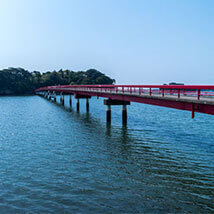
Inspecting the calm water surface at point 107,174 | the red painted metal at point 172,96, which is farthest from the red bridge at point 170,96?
the calm water surface at point 107,174

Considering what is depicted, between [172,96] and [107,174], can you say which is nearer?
[107,174]

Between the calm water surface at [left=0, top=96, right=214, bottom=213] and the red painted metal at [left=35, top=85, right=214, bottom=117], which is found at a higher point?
the red painted metal at [left=35, top=85, right=214, bottom=117]

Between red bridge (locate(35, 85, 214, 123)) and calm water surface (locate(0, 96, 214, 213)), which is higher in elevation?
red bridge (locate(35, 85, 214, 123))

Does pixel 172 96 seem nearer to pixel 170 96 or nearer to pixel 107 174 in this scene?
pixel 170 96

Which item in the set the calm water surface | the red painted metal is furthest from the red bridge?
the calm water surface

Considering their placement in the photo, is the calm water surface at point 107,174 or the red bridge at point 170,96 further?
the red bridge at point 170,96

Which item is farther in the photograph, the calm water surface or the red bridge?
the red bridge

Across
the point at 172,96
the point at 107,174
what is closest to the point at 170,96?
the point at 172,96

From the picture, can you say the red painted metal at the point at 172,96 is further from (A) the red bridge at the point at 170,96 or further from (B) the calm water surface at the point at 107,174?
(B) the calm water surface at the point at 107,174

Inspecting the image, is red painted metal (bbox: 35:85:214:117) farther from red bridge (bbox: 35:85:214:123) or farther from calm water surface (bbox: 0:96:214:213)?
calm water surface (bbox: 0:96:214:213)

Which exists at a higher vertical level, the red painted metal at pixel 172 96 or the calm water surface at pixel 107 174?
the red painted metal at pixel 172 96

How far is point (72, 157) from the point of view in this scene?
742 inches

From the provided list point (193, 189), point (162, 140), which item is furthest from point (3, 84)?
point (193, 189)

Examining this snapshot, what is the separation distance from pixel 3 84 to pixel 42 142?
6094 inches
